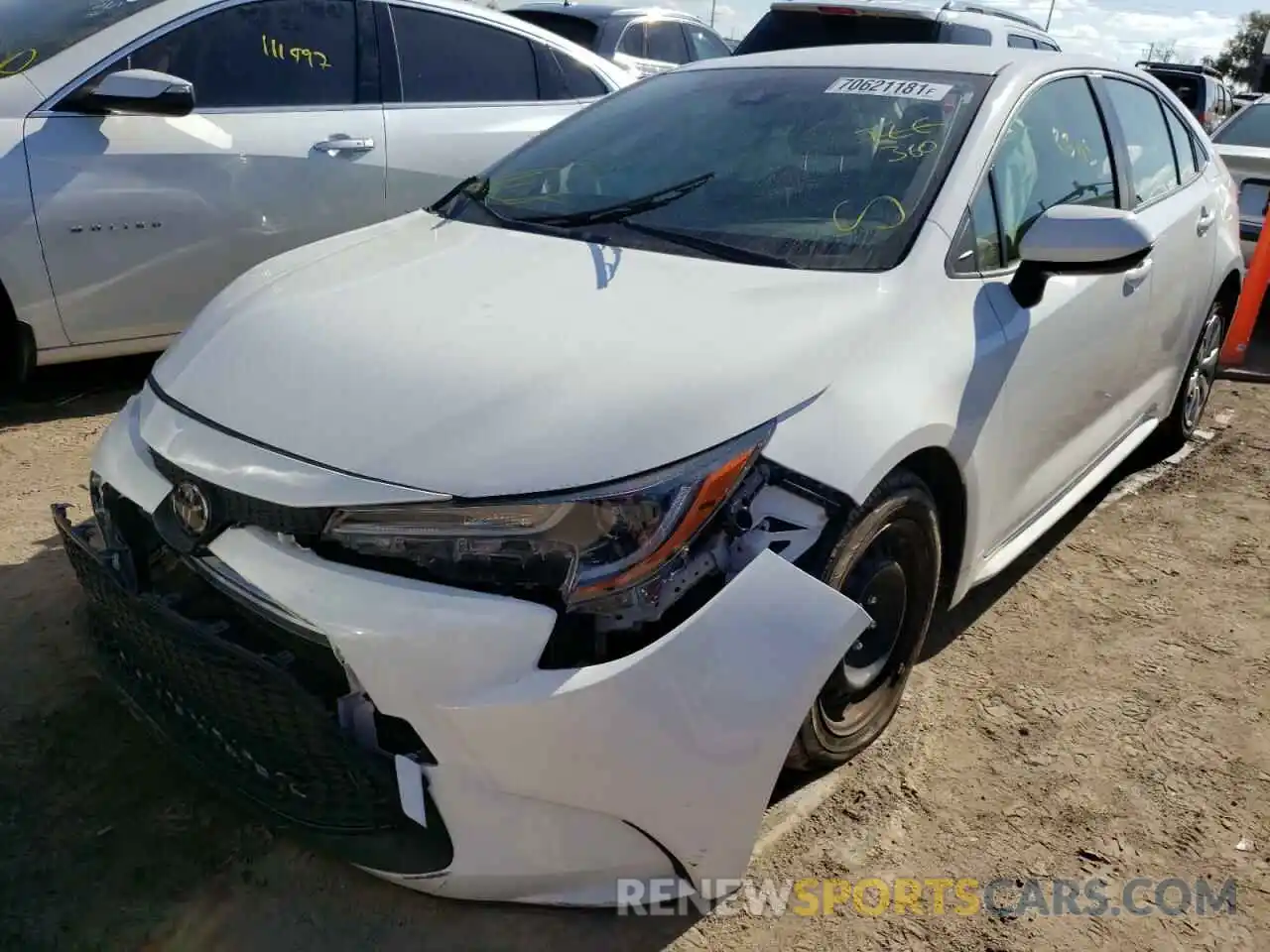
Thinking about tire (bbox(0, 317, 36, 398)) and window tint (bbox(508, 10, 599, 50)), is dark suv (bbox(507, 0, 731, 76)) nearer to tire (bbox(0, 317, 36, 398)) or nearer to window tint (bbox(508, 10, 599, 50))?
window tint (bbox(508, 10, 599, 50))

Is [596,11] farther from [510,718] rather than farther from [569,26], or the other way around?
[510,718]

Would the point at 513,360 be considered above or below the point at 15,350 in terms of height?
above

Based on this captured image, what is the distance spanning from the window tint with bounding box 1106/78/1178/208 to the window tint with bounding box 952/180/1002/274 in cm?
107

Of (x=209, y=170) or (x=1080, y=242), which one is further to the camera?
(x=209, y=170)

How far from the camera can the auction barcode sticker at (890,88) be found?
9.00 feet

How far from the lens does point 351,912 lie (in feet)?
6.59

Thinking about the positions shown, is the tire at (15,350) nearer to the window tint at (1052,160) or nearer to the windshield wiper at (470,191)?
the windshield wiper at (470,191)

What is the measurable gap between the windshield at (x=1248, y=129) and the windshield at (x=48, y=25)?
247 inches

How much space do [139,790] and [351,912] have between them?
0.60 metres

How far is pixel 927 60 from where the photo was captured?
2.94m

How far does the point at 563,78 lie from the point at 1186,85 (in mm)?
9027

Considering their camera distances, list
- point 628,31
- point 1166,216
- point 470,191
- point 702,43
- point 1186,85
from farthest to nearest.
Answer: point 1186,85 < point 702,43 < point 628,31 < point 1166,216 < point 470,191

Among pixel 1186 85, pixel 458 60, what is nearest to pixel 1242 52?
pixel 1186 85

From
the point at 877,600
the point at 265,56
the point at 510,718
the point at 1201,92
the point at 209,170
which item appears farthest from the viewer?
the point at 1201,92
